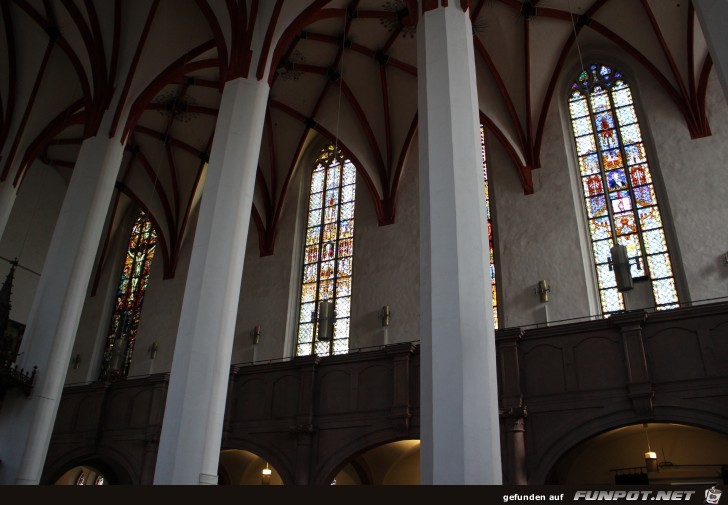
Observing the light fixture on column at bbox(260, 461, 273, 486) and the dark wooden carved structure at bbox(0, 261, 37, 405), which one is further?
the light fixture on column at bbox(260, 461, 273, 486)

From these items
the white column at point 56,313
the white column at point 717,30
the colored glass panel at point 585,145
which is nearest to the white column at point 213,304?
the white column at point 56,313

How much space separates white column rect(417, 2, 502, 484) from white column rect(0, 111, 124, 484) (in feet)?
26.1

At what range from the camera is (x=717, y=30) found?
569 centimetres

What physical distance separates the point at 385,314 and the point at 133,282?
946cm

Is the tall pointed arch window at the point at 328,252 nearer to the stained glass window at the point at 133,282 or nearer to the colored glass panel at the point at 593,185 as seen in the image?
the stained glass window at the point at 133,282

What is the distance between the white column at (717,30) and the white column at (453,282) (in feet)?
9.50

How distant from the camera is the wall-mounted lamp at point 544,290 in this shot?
13.2 m

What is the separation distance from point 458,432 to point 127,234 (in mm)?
17520

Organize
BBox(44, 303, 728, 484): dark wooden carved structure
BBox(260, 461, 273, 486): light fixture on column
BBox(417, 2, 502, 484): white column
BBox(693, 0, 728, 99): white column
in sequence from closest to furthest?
1. BBox(693, 0, 728, 99): white column
2. BBox(417, 2, 502, 484): white column
3. BBox(44, 303, 728, 484): dark wooden carved structure
4. BBox(260, 461, 273, 486): light fixture on column

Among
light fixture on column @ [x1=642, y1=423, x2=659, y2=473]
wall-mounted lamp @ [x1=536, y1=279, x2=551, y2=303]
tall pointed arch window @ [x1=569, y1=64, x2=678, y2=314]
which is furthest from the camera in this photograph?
wall-mounted lamp @ [x1=536, y1=279, x2=551, y2=303]

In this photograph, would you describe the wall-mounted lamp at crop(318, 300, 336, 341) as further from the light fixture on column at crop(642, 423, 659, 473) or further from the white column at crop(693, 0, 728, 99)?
the white column at crop(693, 0, 728, 99)

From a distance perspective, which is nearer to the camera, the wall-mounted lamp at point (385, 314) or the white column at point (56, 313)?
the white column at point (56, 313)

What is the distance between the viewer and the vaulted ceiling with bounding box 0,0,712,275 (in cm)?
1368

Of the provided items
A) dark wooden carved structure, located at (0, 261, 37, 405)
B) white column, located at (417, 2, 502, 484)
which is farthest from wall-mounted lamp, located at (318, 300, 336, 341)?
dark wooden carved structure, located at (0, 261, 37, 405)
